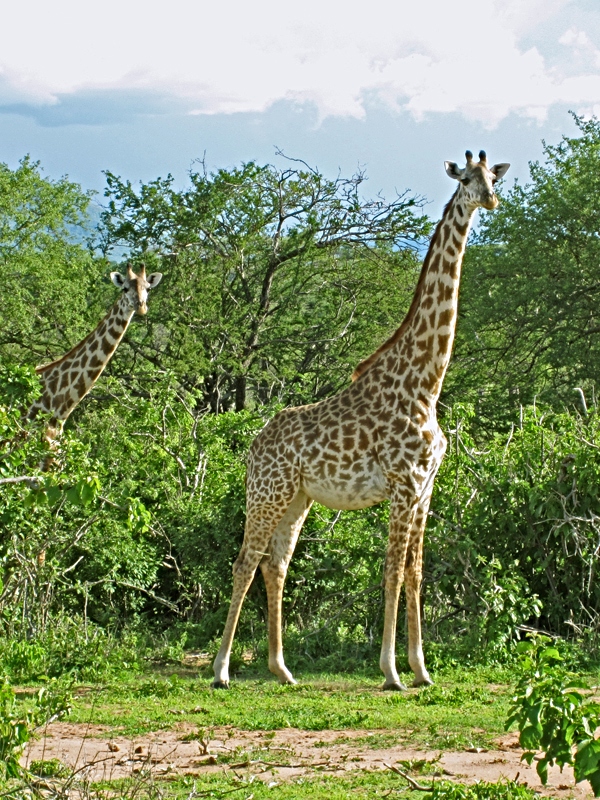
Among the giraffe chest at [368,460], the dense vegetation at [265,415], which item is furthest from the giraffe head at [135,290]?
the giraffe chest at [368,460]

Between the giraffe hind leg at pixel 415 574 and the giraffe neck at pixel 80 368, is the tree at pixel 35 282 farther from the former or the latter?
the giraffe hind leg at pixel 415 574

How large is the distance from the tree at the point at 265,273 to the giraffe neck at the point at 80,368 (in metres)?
6.61

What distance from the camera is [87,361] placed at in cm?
1098

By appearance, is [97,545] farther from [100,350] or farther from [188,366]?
[188,366]

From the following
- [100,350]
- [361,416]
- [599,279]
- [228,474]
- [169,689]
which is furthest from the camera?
[599,279]

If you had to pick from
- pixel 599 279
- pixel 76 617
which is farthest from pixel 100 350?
pixel 599 279

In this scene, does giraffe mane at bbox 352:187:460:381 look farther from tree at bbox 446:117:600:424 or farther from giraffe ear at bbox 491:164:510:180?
tree at bbox 446:117:600:424

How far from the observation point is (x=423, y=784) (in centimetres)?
517

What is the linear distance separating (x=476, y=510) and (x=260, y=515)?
194 cm

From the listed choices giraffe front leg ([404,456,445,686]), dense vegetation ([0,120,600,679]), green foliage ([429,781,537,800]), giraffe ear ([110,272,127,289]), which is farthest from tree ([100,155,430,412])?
green foliage ([429,781,537,800])

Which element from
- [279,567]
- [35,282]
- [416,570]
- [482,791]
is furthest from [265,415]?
[35,282]

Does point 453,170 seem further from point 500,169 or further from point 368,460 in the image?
point 368,460

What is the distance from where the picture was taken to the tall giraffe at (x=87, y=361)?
1091 centimetres

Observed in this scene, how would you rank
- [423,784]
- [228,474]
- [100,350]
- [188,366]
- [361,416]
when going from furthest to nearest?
[188,366]
[100,350]
[228,474]
[361,416]
[423,784]
